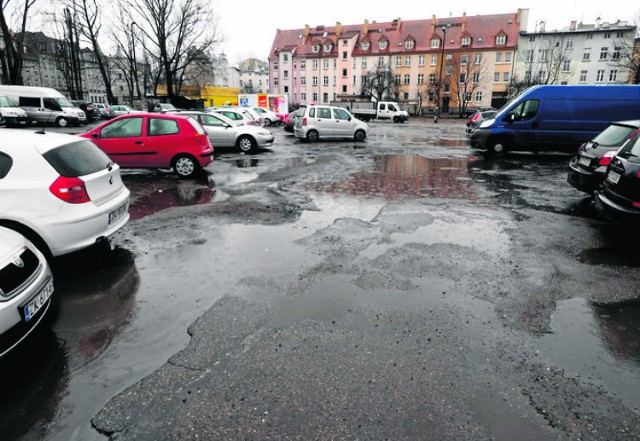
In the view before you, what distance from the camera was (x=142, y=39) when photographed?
42625 millimetres

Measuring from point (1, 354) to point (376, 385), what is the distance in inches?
104

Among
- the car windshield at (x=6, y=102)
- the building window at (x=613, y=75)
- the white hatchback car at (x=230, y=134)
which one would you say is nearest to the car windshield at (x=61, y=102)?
the car windshield at (x=6, y=102)

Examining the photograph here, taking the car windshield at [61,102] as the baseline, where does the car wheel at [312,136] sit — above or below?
below

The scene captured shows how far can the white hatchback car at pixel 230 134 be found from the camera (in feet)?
51.4

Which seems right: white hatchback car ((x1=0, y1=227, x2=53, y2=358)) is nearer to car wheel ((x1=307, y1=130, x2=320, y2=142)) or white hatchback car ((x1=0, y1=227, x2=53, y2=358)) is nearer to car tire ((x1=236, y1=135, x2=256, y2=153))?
car tire ((x1=236, y1=135, x2=256, y2=153))

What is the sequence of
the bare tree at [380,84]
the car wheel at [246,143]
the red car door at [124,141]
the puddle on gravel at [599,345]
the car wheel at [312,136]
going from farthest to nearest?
the bare tree at [380,84] < the car wheel at [312,136] < the car wheel at [246,143] < the red car door at [124,141] < the puddle on gravel at [599,345]

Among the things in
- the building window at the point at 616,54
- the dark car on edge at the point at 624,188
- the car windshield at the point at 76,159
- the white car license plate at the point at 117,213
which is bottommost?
the white car license plate at the point at 117,213

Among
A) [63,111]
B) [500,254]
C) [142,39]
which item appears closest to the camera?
[500,254]

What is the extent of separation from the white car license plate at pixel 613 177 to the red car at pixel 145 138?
8.81 m

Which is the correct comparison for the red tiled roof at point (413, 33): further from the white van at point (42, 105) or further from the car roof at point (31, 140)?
the car roof at point (31, 140)

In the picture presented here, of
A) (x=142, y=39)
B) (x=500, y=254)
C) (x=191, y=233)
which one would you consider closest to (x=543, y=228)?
(x=500, y=254)

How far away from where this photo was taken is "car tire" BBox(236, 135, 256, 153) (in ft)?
52.5

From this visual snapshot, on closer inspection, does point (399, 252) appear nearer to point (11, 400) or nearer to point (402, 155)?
point (11, 400)

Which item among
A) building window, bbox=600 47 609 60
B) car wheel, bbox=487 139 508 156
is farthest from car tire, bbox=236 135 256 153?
building window, bbox=600 47 609 60
